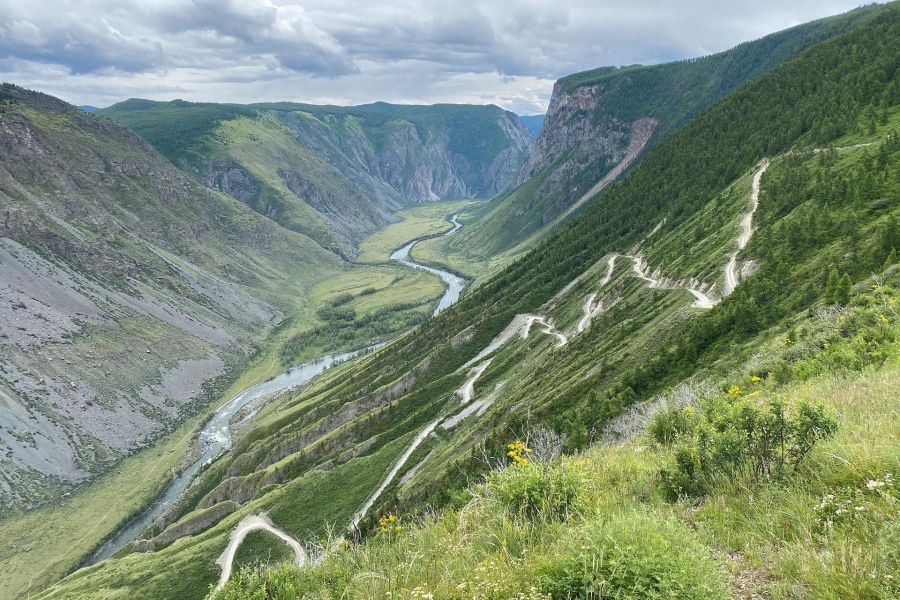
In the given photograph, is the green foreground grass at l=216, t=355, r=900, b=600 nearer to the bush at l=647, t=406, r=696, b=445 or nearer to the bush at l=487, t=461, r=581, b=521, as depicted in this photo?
the bush at l=487, t=461, r=581, b=521

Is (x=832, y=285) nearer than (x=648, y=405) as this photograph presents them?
No

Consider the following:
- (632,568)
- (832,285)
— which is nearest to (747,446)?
(632,568)

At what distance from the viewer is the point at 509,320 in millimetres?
140000

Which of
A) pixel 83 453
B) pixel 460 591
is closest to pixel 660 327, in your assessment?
pixel 460 591

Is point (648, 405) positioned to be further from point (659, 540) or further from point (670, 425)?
point (659, 540)

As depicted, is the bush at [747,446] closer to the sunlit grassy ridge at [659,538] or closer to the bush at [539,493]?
the sunlit grassy ridge at [659,538]

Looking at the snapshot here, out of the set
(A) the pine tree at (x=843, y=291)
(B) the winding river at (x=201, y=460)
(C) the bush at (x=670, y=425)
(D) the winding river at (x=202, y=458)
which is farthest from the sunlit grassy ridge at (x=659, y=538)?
(D) the winding river at (x=202, y=458)

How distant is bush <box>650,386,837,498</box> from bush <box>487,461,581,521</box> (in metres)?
2.68

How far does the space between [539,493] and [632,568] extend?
375 cm

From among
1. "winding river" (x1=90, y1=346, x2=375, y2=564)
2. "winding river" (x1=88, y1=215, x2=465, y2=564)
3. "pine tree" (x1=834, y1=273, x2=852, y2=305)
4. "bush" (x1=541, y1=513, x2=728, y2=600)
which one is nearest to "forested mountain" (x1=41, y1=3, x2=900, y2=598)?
"bush" (x1=541, y1=513, x2=728, y2=600)

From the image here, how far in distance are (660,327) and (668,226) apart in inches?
2716

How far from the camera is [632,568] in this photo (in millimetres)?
7695

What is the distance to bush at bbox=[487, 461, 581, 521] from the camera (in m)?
11.2

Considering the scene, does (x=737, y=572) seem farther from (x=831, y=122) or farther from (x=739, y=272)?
(x=831, y=122)
